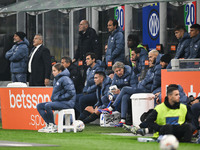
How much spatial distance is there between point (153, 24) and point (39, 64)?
160 inches

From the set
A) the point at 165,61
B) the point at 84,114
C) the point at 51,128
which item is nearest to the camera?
the point at 51,128

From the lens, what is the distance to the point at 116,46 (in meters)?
19.0

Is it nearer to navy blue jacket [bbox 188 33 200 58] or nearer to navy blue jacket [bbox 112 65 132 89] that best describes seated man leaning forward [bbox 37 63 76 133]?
navy blue jacket [bbox 112 65 132 89]

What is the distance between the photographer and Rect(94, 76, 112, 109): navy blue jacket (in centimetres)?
1816

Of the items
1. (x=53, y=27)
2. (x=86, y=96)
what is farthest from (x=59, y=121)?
(x=53, y=27)

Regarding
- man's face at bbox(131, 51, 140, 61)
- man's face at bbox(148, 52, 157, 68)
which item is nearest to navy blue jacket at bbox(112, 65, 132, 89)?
man's face at bbox(131, 51, 140, 61)

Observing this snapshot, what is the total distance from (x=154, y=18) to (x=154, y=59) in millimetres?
4479

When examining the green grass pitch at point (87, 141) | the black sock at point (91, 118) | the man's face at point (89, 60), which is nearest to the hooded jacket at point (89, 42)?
the man's face at point (89, 60)

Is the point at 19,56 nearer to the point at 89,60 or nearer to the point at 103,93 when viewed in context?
the point at 89,60

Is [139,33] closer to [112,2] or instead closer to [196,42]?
[112,2]

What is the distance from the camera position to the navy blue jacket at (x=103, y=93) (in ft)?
59.6

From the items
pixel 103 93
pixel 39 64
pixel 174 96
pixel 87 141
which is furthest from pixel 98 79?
pixel 174 96

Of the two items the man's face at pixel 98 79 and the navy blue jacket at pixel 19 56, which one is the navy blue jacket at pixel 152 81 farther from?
the navy blue jacket at pixel 19 56

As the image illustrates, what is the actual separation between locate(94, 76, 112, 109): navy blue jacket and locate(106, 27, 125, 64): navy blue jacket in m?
0.97
